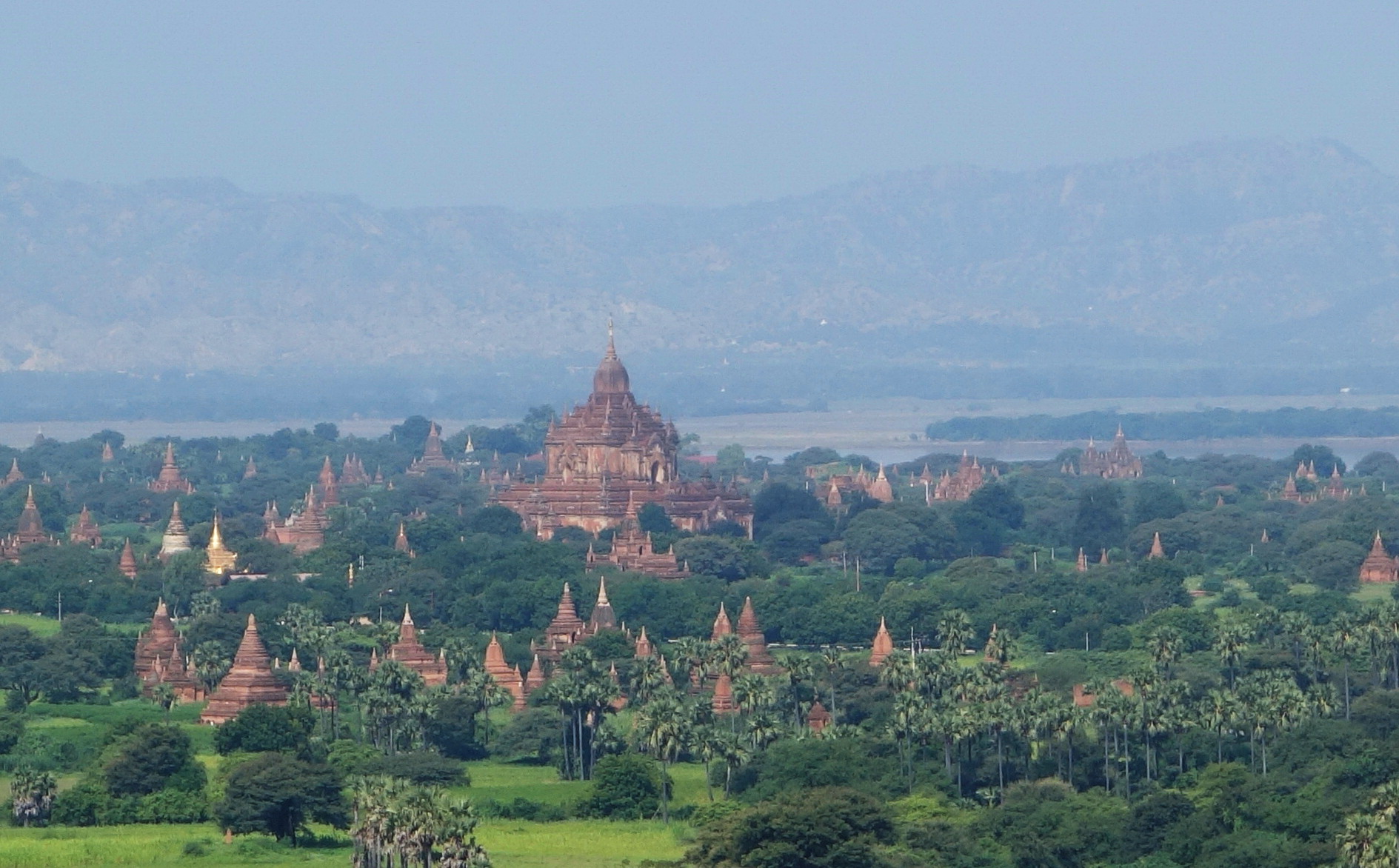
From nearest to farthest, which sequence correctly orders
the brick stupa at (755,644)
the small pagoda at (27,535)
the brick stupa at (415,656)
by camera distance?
1. the brick stupa at (415,656)
2. the brick stupa at (755,644)
3. the small pagoda at (27,535)

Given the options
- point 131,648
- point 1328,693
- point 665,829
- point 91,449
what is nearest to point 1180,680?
point 1328,693

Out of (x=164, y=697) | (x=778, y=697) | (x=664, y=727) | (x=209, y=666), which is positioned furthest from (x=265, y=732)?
(x=209, y=666)

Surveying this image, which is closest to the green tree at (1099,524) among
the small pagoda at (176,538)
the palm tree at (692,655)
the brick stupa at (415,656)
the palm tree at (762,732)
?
the small pagoda at (176,538)

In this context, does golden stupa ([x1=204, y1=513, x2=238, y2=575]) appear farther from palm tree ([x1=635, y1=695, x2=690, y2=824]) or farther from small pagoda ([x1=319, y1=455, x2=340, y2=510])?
palm tree ([x1=635, y1=695, x2=690, y2=824])

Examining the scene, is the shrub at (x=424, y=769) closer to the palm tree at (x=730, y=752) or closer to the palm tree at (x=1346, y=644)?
the palm tree at (x=730, y=752)

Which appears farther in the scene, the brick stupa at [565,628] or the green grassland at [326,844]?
the brick stupa at [565,628]

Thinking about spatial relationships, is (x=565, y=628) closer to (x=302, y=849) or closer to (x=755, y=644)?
(x=755, y=644)
